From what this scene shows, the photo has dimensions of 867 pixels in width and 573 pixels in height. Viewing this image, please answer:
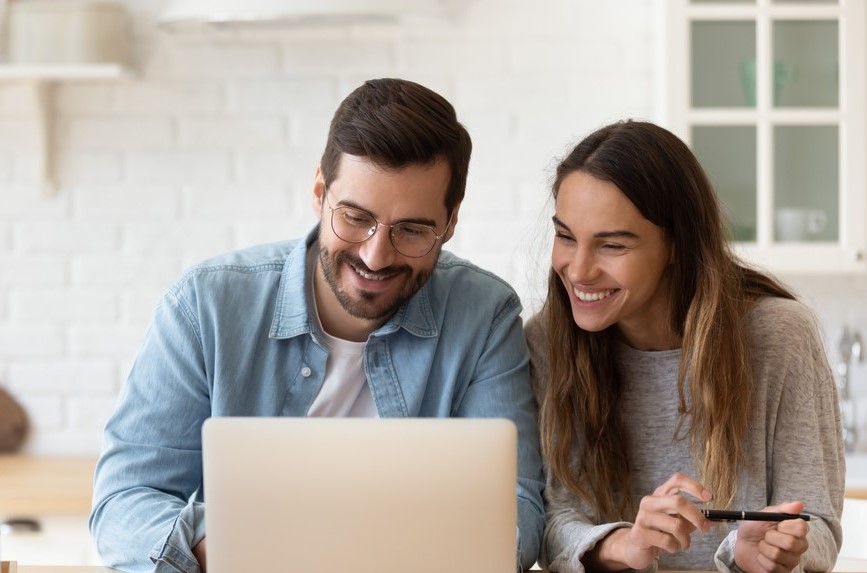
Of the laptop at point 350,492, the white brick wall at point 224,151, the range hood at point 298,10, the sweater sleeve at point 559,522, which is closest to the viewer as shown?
the laptop at point 350,492

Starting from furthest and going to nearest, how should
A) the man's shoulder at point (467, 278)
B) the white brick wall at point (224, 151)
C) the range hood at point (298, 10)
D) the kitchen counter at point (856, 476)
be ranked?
the white brick wall at point (224, 151), the kitchen counter at point (856, 476), the range hood at point (298, 10), the man's shoulder at point (467, 278)

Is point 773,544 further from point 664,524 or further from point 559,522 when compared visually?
point 559,522

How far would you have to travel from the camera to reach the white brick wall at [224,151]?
9.95 feet

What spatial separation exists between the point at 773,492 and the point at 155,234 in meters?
1.86

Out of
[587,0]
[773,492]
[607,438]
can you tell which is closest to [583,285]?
[607,438]

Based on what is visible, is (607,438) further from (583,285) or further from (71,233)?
(71,233)

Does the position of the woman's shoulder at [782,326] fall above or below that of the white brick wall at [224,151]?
below

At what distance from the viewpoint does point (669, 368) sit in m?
1.91

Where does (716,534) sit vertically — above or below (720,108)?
below

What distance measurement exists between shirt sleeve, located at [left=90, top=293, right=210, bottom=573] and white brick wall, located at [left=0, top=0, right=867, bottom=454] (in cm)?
126

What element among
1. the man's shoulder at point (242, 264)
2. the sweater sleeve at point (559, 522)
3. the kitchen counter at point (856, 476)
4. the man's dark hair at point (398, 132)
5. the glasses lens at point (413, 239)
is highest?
the man's dark hair at point (398, 132)

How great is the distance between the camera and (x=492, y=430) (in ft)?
4.23

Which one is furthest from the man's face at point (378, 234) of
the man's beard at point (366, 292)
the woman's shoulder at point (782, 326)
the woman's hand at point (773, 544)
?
the woman's hand at point (773, 544)

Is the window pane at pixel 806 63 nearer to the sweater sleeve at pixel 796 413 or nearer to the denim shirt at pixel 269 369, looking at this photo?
the sweater sleeve at pixel 796 413
